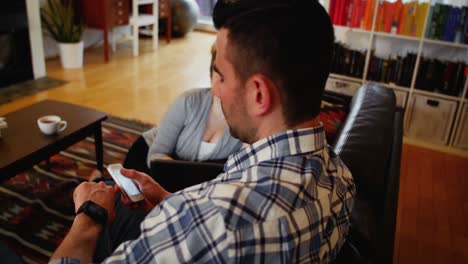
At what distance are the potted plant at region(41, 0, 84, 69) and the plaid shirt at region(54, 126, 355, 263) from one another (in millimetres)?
4067

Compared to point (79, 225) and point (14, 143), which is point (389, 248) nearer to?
point (79, 225)

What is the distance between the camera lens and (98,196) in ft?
3.29

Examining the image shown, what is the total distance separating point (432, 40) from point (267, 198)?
2900 millimetres

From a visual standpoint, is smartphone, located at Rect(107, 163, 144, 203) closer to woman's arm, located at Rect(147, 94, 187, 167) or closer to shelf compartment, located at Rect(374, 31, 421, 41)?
woman's arm, located at Rect(147, 94, 187, 167)

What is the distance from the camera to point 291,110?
2.58ft

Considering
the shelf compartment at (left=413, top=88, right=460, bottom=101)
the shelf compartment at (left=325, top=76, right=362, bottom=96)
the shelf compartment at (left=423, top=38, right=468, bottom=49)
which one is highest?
the shelf compartment at (left=423, top=38, right=468, bottom=49)

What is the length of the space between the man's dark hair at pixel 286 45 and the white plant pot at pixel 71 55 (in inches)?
160

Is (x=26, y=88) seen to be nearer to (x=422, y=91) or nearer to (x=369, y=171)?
(x=422, y=91)

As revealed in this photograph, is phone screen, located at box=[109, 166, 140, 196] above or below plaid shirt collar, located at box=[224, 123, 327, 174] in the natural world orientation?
below

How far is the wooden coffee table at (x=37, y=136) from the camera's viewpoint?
1.90 metres

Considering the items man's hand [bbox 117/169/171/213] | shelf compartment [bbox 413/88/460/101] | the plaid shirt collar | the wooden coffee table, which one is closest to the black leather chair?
the plaid shirt collar

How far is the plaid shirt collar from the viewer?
0.77 metres

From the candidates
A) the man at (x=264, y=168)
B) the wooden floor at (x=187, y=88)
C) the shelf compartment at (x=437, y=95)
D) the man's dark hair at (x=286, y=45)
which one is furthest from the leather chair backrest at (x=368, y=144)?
the shelf compartment at (x=437, y=95)

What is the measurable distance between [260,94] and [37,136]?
167 cm
